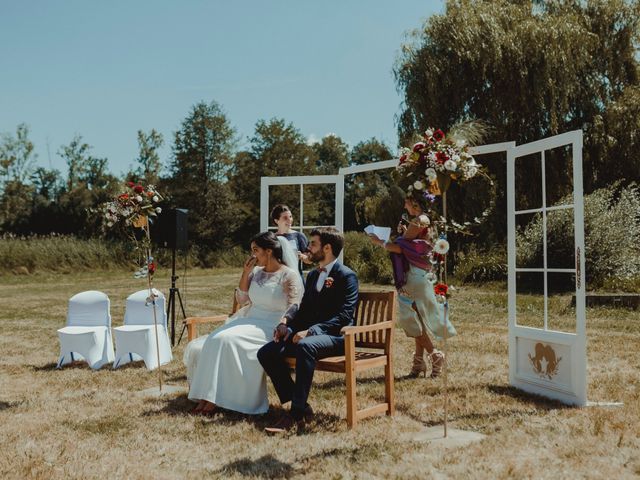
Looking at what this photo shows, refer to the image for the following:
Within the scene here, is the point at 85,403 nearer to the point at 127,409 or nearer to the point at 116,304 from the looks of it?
the point at 127,409

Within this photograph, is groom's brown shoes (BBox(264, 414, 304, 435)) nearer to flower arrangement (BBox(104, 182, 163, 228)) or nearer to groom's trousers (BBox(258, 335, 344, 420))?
groom's trousers (BBox(258, 335, 344, 420))

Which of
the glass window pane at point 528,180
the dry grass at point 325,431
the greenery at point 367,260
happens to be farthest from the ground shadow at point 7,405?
the glass window pane at point 528,180

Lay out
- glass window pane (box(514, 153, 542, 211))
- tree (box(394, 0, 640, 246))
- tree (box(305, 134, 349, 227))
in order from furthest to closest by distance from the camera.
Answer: tree (box(305, 134, 349, 227)) < tree (box(394, 0, 640, 246)) < glass window pane (box(514, 153, 542, 211))

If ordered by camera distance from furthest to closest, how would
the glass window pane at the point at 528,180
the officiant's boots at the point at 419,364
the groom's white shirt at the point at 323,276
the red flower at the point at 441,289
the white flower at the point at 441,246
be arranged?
the glass window pane at the point at 528,180 → the officiant's boots at the point at 419,364 → the groom's white shirt at the point at 323,276 → the red flower at the point at 441,289 → the white flower at the point at 441,246

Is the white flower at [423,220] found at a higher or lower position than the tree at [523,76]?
lower

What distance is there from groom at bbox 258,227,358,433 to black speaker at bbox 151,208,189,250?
3714 mm

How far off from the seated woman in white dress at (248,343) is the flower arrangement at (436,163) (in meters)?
1.40

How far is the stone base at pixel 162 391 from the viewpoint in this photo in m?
5.44

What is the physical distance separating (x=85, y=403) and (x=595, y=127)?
1479cm

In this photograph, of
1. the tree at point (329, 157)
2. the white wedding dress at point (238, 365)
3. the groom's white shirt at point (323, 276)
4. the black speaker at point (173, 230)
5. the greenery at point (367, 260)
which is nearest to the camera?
the white wedding dress at point (238, 365)

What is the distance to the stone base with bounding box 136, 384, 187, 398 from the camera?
5441 mm

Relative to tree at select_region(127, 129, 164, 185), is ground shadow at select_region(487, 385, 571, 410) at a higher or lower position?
lower

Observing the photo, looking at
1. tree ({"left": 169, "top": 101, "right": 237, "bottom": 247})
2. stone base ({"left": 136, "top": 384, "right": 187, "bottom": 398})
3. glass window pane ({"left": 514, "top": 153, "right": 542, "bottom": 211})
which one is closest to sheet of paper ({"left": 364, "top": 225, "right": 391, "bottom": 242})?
stone base ({"left": 136, "top": 384, "right": 187, "bottom": 398})

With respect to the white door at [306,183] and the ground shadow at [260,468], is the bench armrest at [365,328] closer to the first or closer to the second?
the ground shadow at [260,468]
